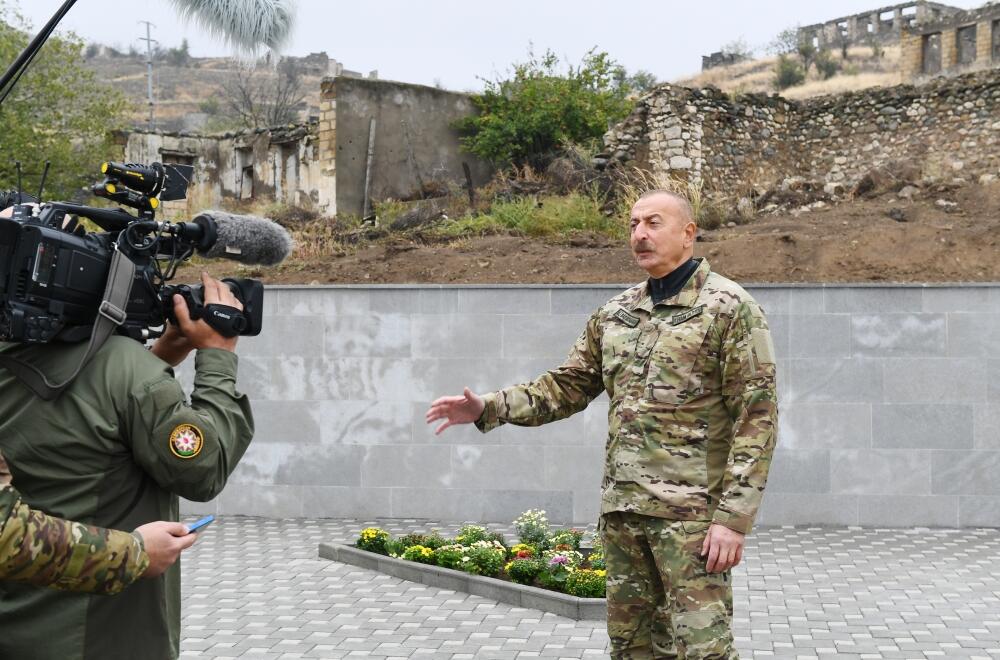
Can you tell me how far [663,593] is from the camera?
3.72 meters

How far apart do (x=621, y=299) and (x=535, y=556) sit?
10.8 ft

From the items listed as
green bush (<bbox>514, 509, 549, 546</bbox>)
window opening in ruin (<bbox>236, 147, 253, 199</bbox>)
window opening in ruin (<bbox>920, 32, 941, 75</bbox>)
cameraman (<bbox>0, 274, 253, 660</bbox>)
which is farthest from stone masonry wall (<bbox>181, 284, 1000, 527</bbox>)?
window opening in ruin (<bbox>920, 32, 941, 75</bbox>)

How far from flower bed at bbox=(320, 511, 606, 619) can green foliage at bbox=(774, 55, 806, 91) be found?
43137 millimetres

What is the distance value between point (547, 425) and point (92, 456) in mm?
6825

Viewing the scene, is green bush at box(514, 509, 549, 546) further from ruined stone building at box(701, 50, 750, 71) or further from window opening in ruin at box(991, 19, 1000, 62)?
ruined stone building at box(701, 50, 750, 71)

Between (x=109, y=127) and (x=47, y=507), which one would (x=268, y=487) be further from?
(x=109, y=127)

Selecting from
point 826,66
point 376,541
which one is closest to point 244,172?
point 376,541

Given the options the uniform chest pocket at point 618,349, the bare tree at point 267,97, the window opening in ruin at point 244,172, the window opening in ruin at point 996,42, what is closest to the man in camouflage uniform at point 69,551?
the uniform chest pocket at point 618,349

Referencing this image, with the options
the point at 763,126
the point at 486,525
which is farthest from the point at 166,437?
the point at 763,126

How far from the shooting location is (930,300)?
8.80m

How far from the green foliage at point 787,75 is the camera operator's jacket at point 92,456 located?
47534mm

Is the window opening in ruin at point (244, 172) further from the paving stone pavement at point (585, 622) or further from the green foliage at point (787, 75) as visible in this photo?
the green foliage at point (787, 75)

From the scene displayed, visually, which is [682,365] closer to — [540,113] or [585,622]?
[585,622]

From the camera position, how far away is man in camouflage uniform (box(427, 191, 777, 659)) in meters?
3.53
